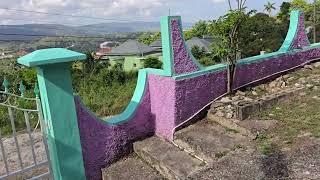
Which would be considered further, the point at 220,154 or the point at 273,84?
the point at 273,84

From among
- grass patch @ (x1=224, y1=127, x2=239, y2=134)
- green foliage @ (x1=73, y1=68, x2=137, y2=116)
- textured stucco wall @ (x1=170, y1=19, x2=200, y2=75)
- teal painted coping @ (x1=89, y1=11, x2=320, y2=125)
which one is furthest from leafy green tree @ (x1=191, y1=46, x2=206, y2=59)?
grass patch @ (x1=224, y1=127, x2=239, y2=134)

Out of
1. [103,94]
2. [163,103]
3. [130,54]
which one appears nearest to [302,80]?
[163,103]

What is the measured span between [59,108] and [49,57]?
2.06 feet

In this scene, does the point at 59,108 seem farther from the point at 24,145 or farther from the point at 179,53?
the point at 24,145

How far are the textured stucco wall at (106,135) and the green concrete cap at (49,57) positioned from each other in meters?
0.70

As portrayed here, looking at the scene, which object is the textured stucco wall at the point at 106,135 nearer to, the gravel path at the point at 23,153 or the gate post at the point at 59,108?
the gate post at the point at 59,108

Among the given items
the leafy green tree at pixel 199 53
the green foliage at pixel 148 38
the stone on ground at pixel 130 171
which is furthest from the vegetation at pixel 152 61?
the green foliage at pixel 148 38

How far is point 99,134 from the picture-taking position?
4453 mm

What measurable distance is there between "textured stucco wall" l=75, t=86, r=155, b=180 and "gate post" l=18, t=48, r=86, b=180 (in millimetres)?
239

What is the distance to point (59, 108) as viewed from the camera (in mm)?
3725

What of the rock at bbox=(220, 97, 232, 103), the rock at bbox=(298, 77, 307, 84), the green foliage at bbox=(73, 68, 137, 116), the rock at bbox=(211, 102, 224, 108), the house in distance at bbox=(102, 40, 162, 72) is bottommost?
the house in distance at bbox=(102, 40, 162, 72)

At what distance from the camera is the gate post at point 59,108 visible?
348 cm

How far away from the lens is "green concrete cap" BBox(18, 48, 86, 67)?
3342mm

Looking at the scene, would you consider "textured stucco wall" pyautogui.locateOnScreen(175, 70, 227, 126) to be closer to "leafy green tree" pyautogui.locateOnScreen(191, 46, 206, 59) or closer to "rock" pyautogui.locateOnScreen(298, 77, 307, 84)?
"rock" pyautogui.locateOnScreen(298, 77, 307, 84)
